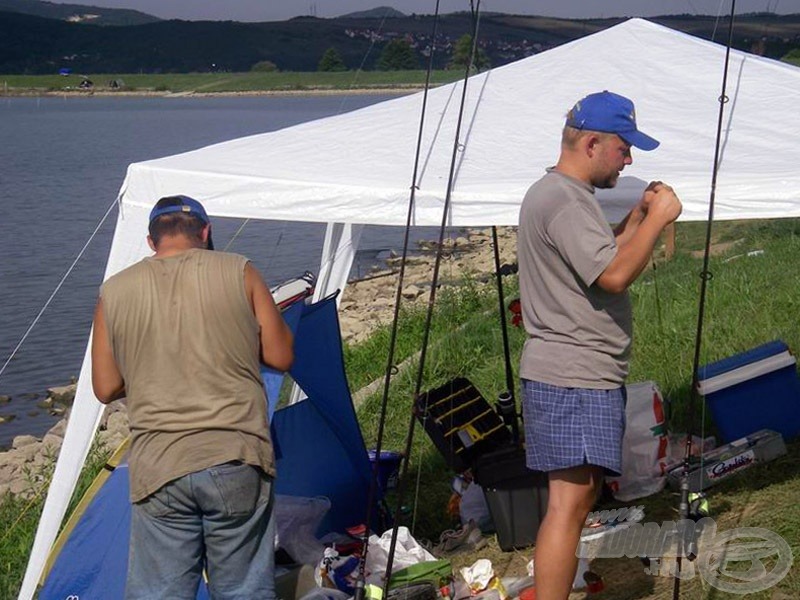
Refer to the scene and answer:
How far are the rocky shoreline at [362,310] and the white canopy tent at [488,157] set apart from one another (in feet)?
11.7

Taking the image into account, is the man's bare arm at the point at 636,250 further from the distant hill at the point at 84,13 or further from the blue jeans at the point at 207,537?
the distant hill at the point at 84,13

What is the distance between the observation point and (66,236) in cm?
1995

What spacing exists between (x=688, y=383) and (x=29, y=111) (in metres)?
60.7

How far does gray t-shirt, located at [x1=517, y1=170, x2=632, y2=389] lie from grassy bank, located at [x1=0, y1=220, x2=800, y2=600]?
1219 millimetres

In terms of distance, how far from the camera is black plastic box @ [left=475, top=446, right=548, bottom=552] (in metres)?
5.05

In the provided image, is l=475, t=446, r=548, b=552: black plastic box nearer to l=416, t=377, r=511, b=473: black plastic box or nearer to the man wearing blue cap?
l=416, t=377, r=511, b=473: black plastic box

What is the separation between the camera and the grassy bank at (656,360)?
16.3 feet

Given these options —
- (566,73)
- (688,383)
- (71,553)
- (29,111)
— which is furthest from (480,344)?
(29,111)

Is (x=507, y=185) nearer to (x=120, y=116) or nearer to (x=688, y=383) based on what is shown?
(x=688, y=383)

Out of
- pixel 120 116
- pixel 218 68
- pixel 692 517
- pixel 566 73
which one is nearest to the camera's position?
pixel 692 517

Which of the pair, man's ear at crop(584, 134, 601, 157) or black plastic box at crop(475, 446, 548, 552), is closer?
man's ear at crop(584, 134, 601, 157)

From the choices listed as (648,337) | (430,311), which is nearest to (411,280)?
(648,337)

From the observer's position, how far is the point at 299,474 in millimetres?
5453

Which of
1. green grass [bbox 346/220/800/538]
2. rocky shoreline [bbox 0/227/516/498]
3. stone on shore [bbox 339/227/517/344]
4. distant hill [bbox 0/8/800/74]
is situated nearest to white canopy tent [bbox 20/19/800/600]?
green grass [bbox 346/220/800/538]
